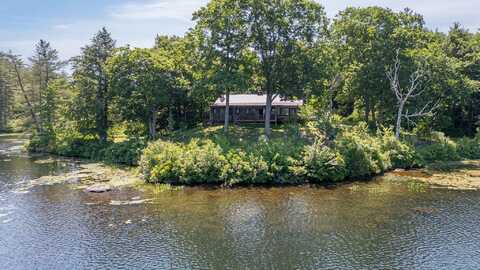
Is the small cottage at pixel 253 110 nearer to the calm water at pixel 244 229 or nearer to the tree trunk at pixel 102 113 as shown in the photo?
the tree trunk at pixel 102 113

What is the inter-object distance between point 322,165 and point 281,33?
15743mm

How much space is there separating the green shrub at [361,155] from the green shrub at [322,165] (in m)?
1.08

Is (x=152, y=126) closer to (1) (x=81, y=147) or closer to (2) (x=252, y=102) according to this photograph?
(1) (x=81, y=147)

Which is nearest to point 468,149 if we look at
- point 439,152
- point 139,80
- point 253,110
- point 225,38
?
point 439,152

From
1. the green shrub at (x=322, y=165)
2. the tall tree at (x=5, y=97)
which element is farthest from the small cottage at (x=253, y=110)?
the tall tree at (x=5, y=97)

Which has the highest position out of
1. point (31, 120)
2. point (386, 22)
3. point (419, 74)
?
point (386, 22)

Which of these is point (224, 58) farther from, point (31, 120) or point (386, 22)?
point (31, 120)

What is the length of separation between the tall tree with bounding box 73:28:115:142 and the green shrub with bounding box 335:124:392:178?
89.8ft

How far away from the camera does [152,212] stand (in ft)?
85.3

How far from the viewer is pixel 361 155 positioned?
35125mm

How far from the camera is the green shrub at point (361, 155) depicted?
115 feet

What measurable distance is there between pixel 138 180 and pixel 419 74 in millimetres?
32148

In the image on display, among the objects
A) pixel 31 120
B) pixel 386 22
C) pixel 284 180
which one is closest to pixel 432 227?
pixel 284 180

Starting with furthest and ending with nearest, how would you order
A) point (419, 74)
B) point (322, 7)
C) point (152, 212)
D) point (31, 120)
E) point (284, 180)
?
1. point (31, 120)
2. point (419, 74)
3. point (322, 7)
4. point (284, 180)
5. point (152, 212)
